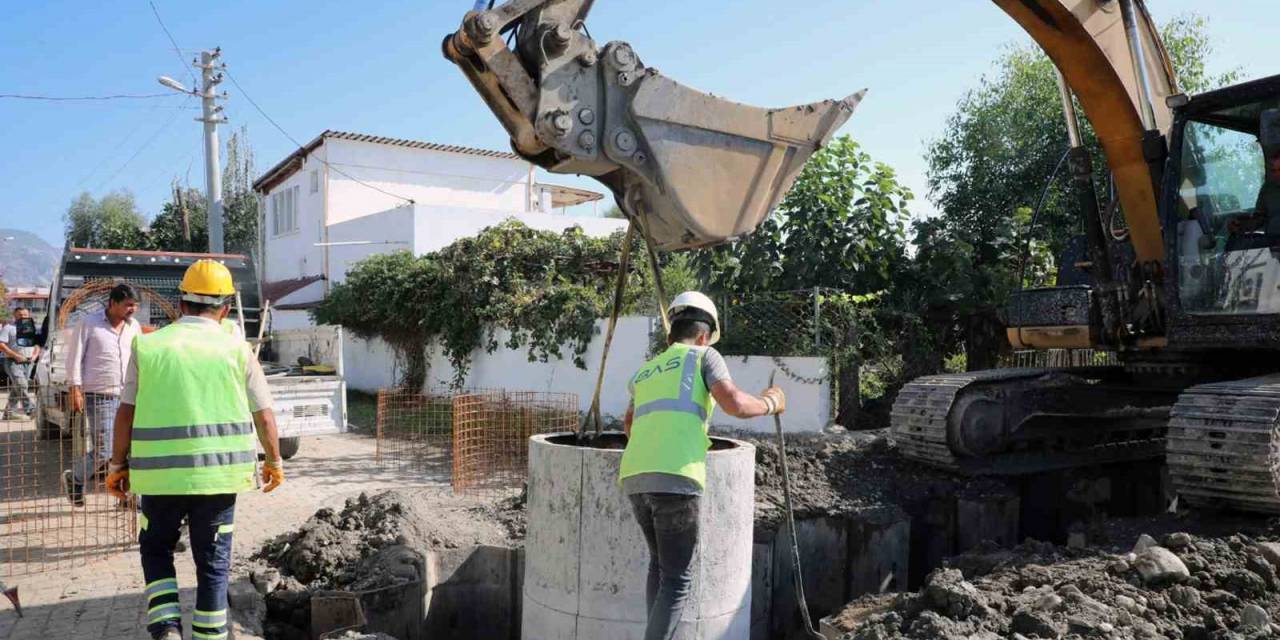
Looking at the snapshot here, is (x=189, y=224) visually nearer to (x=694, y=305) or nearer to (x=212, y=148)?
(x=212, y=148)

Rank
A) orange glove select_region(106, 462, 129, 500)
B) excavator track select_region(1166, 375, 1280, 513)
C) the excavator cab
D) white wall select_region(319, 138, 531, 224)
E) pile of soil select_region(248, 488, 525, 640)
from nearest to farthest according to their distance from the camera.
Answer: orange glove select_region(106, 462, 129, 500)
pile of soil select_region(248, 488, 525, 640)
excavator track select_region(1166, 375, 1280, 513)
the excavator cab
white wall select_region(319, 138, 531, 224)

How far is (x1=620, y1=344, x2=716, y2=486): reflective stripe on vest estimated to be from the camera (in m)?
4.14

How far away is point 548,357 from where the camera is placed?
47.8ft

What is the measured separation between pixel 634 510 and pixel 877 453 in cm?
453

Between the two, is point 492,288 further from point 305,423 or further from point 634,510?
point 634,510

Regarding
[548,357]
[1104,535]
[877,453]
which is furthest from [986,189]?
[1104,535]

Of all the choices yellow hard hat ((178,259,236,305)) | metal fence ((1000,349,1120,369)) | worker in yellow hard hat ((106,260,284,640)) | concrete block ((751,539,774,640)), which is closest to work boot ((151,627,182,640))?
worker in yellow hard hat ((106,260,284,640))

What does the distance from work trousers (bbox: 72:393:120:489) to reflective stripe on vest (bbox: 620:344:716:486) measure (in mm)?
4702

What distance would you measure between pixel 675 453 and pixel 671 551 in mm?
444

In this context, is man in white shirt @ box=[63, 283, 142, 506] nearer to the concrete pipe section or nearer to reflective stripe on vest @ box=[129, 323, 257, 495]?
reflective stripe on vest @ box=[129, 323, 257, 495]

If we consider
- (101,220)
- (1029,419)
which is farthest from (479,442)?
(101,220)

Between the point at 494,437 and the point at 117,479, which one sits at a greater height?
the point at 117,479

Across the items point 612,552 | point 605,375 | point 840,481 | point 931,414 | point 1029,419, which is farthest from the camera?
point 605,375

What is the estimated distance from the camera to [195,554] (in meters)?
4.18
